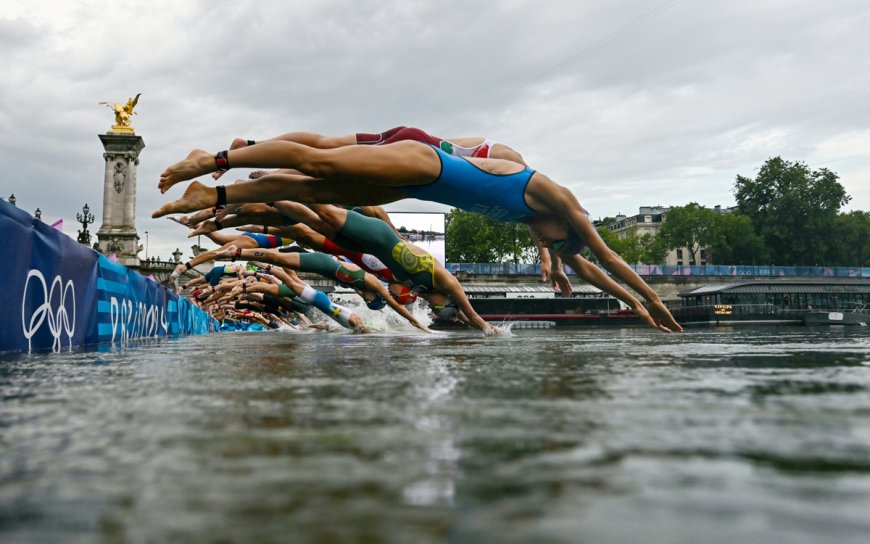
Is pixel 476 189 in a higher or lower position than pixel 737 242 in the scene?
lower

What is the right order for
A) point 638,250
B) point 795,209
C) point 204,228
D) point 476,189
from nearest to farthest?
point 476,189 → point 204,228 → point 795,209 → point 638,250

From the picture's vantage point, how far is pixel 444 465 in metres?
0.84

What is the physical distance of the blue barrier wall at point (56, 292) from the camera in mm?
4742

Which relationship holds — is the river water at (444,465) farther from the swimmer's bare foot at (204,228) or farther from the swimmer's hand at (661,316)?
the swimmer's bare foot at (204,228)

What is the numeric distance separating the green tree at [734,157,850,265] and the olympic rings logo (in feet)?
247

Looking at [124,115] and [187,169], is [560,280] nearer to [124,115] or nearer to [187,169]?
[187,169]

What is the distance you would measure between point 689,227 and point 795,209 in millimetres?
11023

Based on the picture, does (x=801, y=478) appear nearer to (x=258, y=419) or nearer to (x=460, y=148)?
(x=258, y=419)

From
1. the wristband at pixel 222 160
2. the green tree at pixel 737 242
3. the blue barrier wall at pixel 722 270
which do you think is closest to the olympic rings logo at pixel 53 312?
the wristband at pixel 222 160

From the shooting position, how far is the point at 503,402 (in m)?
1.46

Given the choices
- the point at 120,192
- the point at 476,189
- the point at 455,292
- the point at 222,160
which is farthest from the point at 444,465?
the point at 120,192

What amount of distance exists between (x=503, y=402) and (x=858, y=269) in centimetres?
7636

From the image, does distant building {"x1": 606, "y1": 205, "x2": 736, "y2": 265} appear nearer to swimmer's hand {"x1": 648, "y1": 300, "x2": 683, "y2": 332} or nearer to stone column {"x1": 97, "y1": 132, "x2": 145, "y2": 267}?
stone column {"x1": 97, "y1": 132, "x2": 145, "y2": 267}

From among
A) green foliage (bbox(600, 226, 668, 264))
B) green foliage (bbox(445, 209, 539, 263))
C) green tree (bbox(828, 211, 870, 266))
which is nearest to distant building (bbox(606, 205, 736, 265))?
green foliage (bbox(600, 226, 668, 264))
